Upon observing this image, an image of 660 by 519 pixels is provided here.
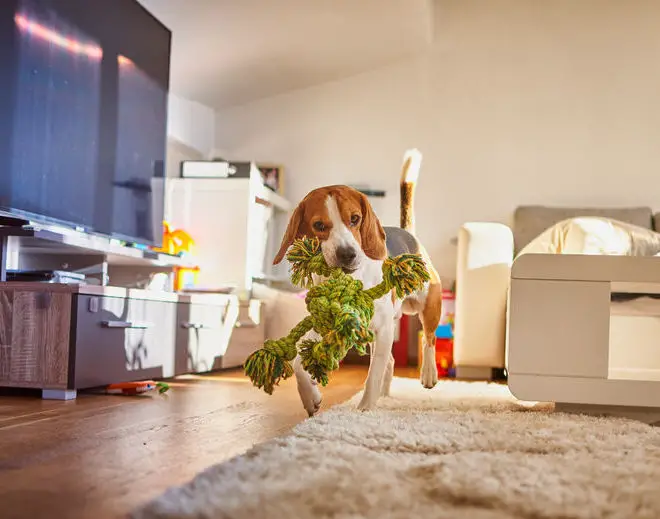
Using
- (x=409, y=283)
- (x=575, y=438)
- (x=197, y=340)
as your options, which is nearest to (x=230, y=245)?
(x=197, y=340)

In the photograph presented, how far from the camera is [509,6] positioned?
5.20m

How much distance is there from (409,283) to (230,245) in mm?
2748

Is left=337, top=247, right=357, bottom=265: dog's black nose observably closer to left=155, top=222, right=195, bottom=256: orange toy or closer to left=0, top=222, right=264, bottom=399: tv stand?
left=0, top=222, right=264, bottom=399: tv stand

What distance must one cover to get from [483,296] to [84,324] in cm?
213

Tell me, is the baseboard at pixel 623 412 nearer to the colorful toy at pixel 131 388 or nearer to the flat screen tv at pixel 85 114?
the colorful toy at pixel 131 388

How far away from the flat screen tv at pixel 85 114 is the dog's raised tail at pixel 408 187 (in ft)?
3.64

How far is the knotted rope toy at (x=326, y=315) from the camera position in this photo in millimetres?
1616

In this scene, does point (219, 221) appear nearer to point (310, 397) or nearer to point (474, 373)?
point (474, 373)

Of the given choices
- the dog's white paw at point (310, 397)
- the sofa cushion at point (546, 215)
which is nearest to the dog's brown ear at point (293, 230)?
the dog's white paw at point (310, 397)

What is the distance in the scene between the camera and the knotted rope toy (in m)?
1.62

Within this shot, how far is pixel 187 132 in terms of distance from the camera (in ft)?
15.9

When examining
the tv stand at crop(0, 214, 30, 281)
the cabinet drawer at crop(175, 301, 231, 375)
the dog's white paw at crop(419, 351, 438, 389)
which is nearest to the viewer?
the tv stand at crop(0, 214, 30, 281)

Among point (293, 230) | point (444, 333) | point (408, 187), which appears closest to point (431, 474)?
point (293, 230)

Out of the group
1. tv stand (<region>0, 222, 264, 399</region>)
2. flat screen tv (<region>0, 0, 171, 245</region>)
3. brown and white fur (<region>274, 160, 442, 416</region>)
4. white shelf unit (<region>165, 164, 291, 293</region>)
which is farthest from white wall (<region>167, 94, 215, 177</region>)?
brown and white fur (<region>274, 160, 442, 416</region>)
